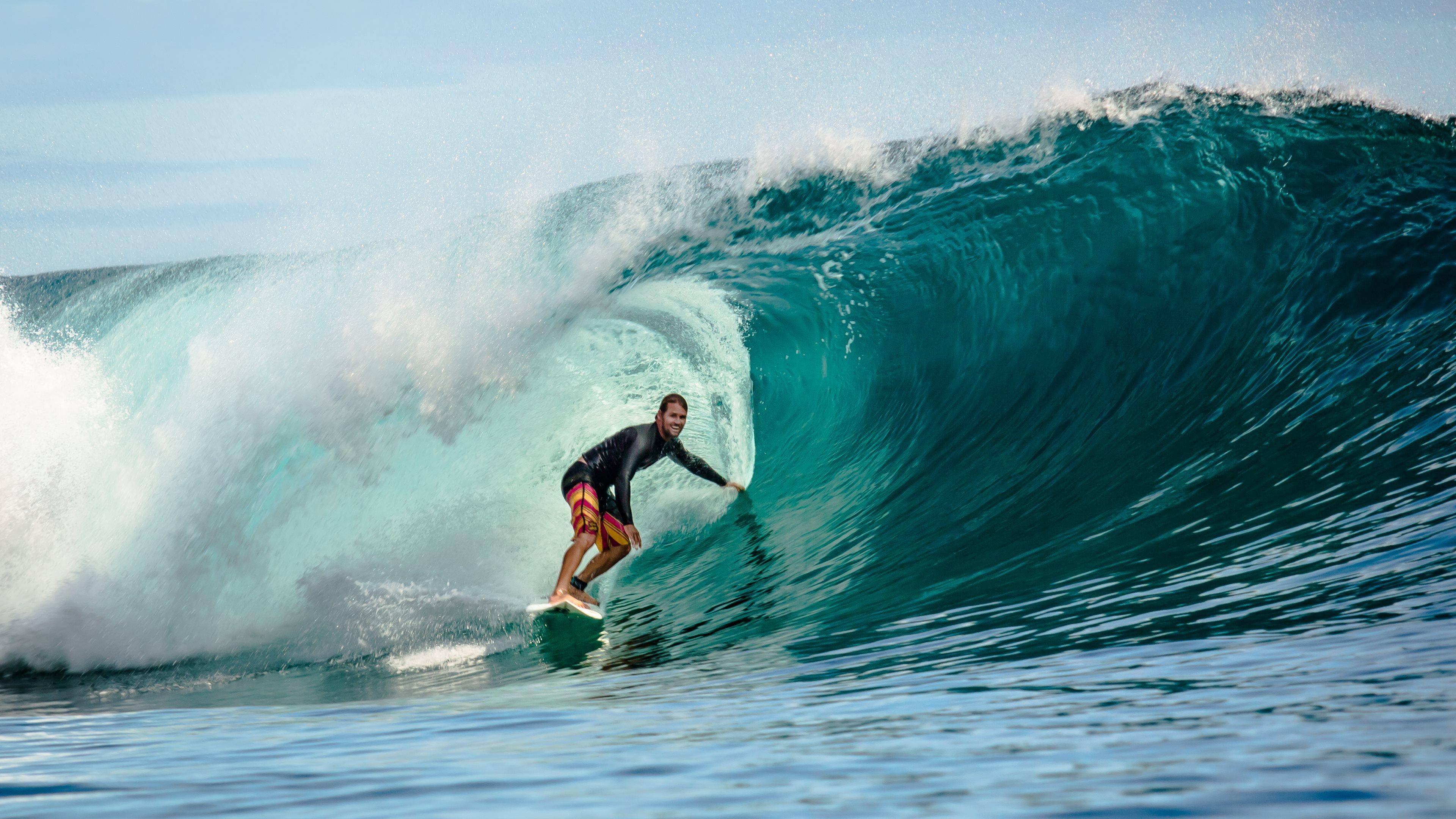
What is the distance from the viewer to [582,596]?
A: 5.14 metres

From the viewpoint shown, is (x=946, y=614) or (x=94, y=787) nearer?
(x=94, y=787)

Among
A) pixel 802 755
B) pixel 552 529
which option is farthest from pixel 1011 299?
pixel 802 755

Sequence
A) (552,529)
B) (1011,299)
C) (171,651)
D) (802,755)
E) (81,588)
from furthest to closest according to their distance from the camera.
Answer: (1011,299), (552,529), (81,588), (171,651), (802,755)

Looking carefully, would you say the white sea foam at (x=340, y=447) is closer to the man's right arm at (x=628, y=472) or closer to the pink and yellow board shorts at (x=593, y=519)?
the pink and yellow board shorts at (x=593, y=519)

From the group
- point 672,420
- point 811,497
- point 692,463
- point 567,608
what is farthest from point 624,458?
point 811,497

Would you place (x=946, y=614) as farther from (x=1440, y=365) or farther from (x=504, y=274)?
(x=504, y=274)

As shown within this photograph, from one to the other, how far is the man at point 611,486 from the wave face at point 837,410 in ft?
1.22

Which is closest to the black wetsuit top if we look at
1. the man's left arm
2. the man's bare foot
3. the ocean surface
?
the man's left arm

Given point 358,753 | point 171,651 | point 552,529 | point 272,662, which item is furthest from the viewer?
point 552,529

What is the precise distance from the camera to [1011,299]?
8.12 metres

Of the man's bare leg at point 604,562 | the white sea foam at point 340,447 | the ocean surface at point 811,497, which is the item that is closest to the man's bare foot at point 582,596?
the man's bare leg at point 604,562

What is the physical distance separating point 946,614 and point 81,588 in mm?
4947

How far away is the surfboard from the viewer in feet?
16.5

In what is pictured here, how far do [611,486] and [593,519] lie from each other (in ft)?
0.92
